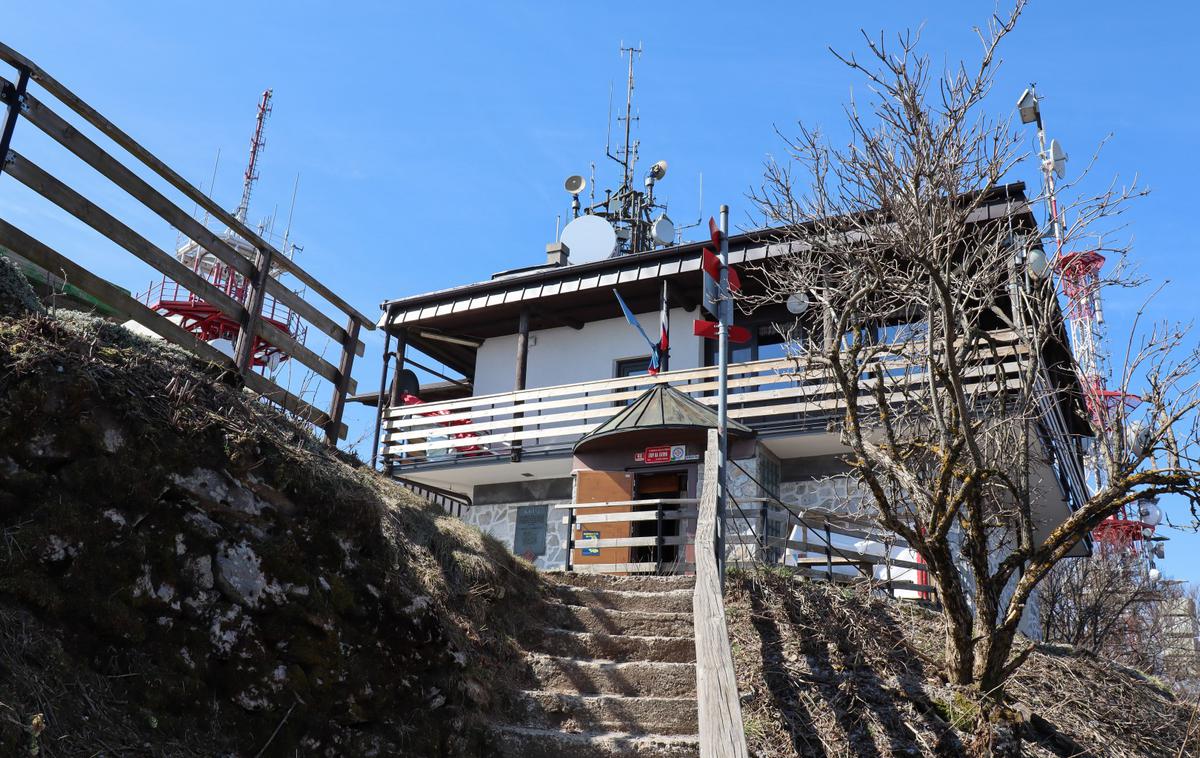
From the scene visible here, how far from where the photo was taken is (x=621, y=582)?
8.41 meters

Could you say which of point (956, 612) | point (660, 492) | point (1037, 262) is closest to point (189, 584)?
point (956, 612)

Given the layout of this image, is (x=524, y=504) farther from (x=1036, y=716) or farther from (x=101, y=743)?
(x=101, y=743)

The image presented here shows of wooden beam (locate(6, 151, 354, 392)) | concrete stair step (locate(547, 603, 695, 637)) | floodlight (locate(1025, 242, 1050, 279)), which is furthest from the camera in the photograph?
concrete stair step (locate(547, 603, 695, 637))

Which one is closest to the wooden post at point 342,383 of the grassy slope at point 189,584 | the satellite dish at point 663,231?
the grassy slope at point 189,584

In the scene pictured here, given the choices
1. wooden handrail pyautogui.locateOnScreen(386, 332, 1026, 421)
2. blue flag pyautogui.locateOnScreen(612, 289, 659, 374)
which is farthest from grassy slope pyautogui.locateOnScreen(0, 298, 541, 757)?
blue flag pyautogui.locateOnScreen(612, 289, 659, 374)

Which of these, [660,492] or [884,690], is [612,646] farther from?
[660,492]

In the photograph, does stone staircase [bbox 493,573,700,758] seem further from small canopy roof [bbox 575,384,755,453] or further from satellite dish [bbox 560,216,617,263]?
satellite dish [bbox 560,216,617,263]

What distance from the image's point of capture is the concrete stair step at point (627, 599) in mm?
7664

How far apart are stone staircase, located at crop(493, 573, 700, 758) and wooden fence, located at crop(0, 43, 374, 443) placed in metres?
2.65

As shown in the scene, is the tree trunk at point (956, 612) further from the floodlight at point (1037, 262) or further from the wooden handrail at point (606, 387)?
the wooden handrail at point (606, 387)

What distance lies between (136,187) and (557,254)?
13.3 m

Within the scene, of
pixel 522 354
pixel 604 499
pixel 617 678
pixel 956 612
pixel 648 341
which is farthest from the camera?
pixel 522 354

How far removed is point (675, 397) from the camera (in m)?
12.0

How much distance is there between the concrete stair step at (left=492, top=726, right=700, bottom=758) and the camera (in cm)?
544
